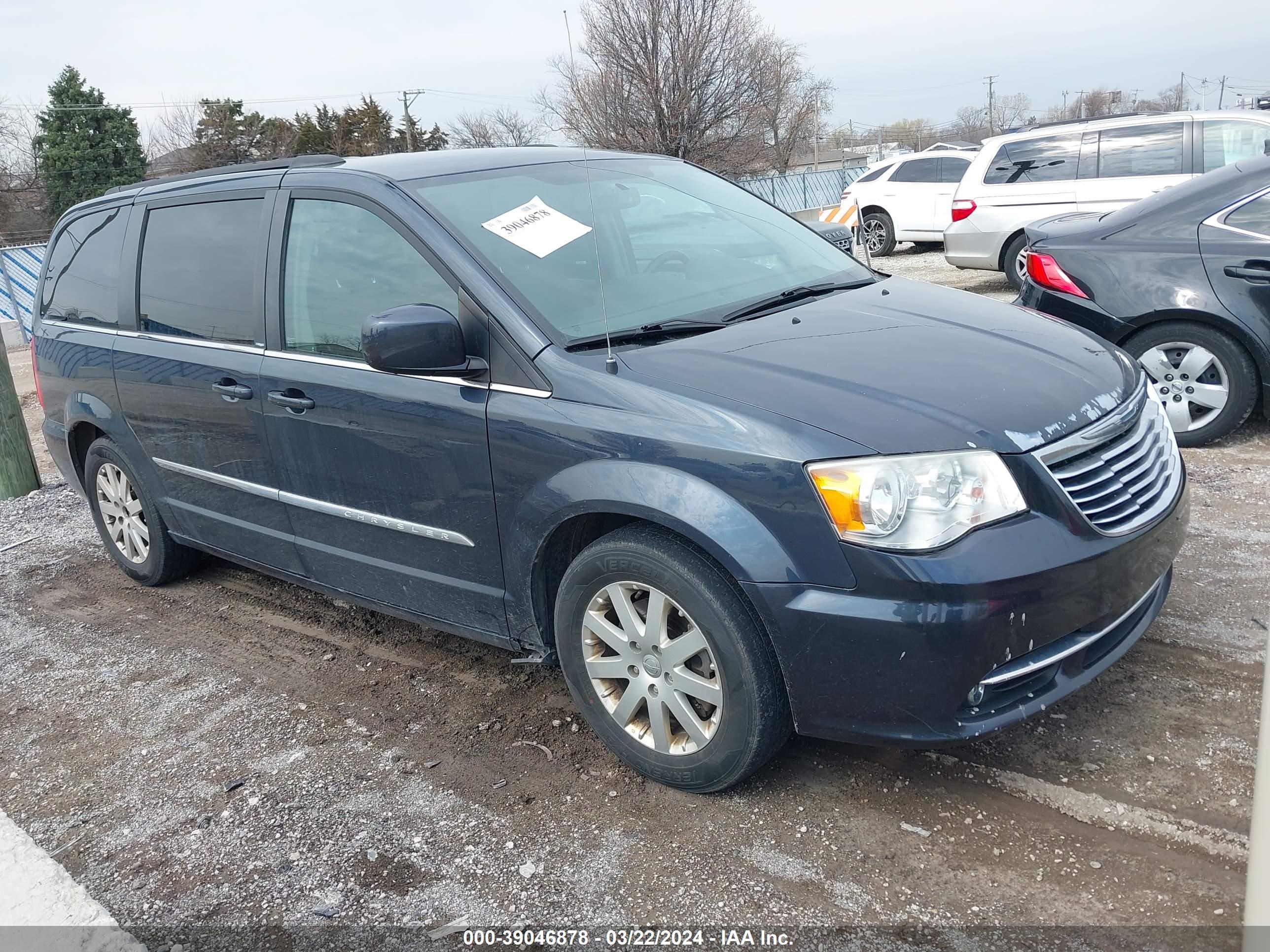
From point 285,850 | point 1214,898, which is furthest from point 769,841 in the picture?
point 285,850

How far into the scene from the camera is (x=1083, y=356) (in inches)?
123

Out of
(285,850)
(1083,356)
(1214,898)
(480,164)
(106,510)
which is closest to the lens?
(1214,898)

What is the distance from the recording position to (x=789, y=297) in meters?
3.51

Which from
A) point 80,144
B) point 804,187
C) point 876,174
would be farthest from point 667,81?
point 80,144

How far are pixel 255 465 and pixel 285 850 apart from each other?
5.08 ft

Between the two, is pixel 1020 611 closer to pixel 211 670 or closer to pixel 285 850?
pixel 285 850

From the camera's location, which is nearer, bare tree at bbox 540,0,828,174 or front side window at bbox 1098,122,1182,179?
front side window at bbox 1098,122,1182,179

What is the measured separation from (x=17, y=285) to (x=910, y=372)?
65.4 ft

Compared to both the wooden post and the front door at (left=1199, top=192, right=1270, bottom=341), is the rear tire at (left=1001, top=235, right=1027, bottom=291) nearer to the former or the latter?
the front door at (left=1199, top=192, right=1270, bottom=341)

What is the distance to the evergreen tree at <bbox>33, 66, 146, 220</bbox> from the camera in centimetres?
4425

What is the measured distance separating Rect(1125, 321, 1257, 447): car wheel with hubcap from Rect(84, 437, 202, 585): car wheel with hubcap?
5079mm

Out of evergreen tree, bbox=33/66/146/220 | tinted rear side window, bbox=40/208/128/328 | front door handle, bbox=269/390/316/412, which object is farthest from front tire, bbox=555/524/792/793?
evergreen tree, bbox=33/66/146/220

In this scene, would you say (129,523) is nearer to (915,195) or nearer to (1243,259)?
(1243,259)

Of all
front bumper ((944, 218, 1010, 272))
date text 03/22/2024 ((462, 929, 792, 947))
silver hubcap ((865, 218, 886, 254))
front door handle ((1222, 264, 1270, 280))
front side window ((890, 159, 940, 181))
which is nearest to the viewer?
date text 03/22/2024 ((462, 929, 792, 947))
